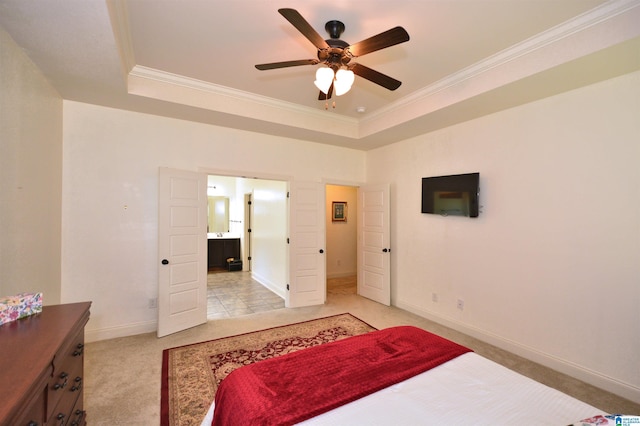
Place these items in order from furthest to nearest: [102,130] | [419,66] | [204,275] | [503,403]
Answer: [204,275], [102,130], [419,66], [503,403]

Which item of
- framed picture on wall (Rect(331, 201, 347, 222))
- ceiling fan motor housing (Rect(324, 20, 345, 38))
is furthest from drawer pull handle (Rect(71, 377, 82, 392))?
framed picture on wall (Rect(331, 201, 347, 222))

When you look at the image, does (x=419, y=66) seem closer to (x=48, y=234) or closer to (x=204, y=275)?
(x=204, y=275)

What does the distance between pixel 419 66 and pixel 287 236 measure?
300cm

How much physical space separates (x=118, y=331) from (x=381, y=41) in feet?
13.5

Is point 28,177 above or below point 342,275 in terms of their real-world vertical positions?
above

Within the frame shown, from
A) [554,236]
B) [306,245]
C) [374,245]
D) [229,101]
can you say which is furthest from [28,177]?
[554,236]

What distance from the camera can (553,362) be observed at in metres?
2.85

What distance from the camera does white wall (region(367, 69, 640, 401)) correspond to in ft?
8.03

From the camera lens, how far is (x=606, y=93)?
255 cm

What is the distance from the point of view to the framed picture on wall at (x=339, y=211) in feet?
22.8

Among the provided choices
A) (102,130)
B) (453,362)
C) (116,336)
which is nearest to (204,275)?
(116,336)

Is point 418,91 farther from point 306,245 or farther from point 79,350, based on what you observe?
point 79,350

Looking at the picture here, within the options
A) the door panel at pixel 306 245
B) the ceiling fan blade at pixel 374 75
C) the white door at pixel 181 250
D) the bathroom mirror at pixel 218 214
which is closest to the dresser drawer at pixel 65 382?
the white door at pixel 181 250

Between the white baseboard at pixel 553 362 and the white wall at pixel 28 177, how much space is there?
447 centimetres
